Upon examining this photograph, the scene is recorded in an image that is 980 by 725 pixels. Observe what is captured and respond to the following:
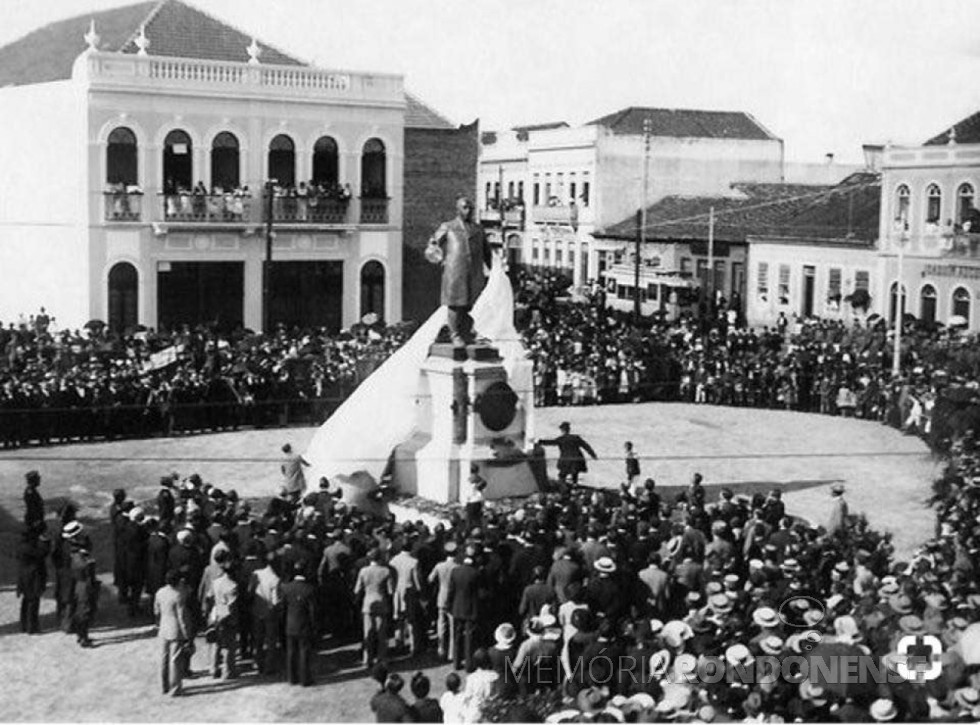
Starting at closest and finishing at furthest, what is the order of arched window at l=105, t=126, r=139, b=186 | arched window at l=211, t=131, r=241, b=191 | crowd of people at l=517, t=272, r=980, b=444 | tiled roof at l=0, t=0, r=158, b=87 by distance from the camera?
1. crowd of people at l=517, t=272, r=980, b=444
2. arched window at l=105, t=126, r=139, b=186
3. arched window at l=211, t=131, r=241, b=191
4. tiled roof at l=0, t=0, r=158, b=87

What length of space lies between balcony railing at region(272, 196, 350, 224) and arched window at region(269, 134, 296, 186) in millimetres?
502

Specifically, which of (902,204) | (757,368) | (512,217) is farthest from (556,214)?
(757,368)

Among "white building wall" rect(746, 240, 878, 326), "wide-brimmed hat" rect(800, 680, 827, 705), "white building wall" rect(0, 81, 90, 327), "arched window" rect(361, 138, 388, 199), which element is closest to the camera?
"wide-brimmed hat" rect(800, 680, 827, 705)

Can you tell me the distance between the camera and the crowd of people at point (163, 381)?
22641mm

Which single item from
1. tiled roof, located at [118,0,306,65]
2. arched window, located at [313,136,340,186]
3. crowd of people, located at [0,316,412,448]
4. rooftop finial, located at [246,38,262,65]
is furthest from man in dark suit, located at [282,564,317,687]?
tiled roof, located at [118,0,306,65]

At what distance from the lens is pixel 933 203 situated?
3394 cm

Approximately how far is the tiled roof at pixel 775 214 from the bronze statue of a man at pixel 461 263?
79.2 feet

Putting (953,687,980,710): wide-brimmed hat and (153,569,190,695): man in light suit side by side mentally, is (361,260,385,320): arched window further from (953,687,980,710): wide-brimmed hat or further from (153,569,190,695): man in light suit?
(953,687,980,710): wide-brimmed hat

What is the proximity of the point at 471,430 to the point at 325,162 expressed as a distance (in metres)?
19.2

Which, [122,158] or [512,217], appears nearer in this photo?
[122,158]

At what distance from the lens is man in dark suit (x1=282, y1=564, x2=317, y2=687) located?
1164cm

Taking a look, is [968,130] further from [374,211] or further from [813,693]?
[813,693]

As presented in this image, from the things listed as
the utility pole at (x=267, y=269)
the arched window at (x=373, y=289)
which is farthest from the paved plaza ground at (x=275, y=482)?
the arched window at (x=373, y=289)

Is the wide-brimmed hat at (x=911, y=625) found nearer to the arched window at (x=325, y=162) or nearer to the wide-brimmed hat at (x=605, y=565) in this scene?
the wide-brimmed hat at (x=605, y=565)
